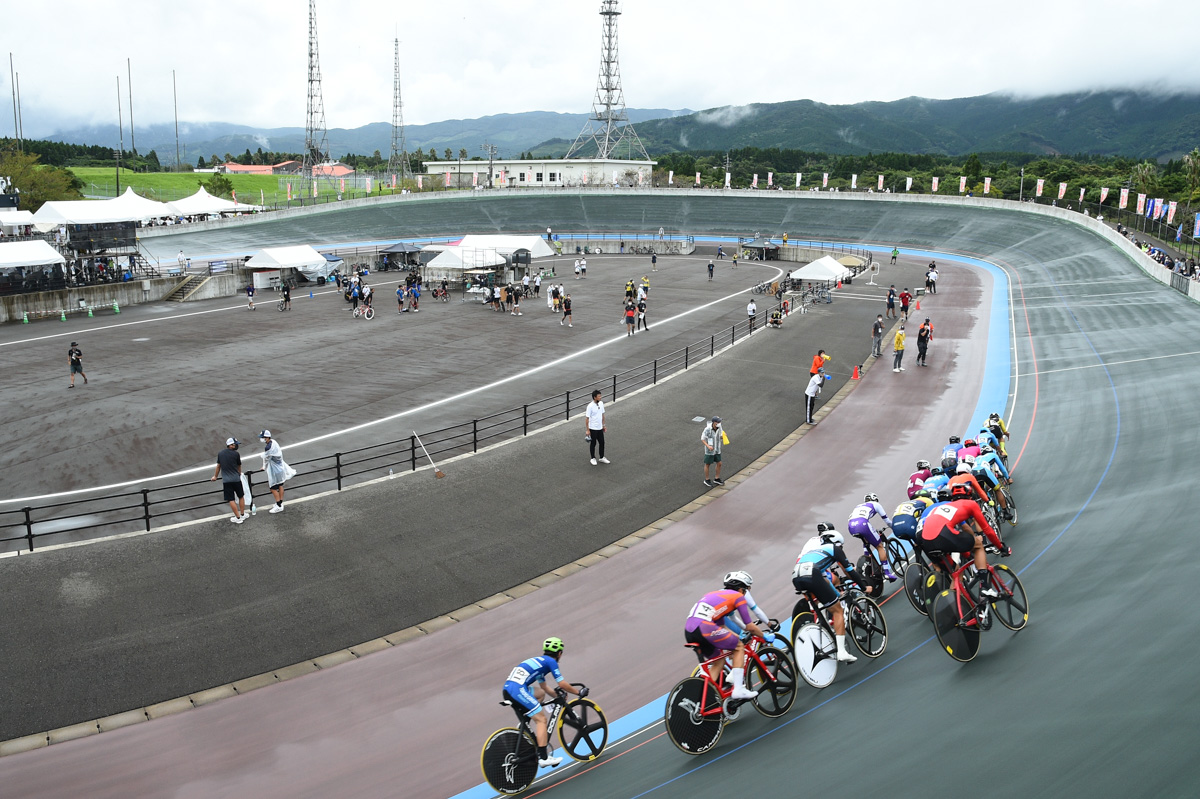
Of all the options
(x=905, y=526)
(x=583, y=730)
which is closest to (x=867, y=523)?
(x=905, y=526)

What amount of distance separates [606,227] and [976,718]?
76.4 metres

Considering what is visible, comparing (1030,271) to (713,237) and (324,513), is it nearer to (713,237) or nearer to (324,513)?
(713,237)

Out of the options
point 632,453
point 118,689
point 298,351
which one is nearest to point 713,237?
point 298,351

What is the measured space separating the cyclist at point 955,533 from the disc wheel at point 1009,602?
166 mm

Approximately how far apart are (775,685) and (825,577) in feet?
4.05

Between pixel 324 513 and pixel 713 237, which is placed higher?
pixel 713 237

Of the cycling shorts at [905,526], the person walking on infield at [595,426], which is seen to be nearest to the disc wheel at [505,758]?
the cycling shorts at [905,526]

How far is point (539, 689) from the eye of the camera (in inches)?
298

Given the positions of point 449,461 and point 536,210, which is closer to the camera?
point 449,461

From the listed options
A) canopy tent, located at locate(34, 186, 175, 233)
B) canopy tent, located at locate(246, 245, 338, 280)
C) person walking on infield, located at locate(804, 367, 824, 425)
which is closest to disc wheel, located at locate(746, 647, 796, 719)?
person walking on infield, located at locate(804, 367, 824, 425)

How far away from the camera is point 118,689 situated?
9359 millimetres

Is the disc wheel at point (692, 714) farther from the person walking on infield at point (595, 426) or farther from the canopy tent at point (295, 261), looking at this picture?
the canopy tent at point (295, 261)

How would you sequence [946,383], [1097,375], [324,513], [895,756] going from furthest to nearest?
1. [946,383]
2. [1097,375]
3. [324,513]
4. [895,756]

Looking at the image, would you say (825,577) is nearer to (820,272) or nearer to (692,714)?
(692,714)
